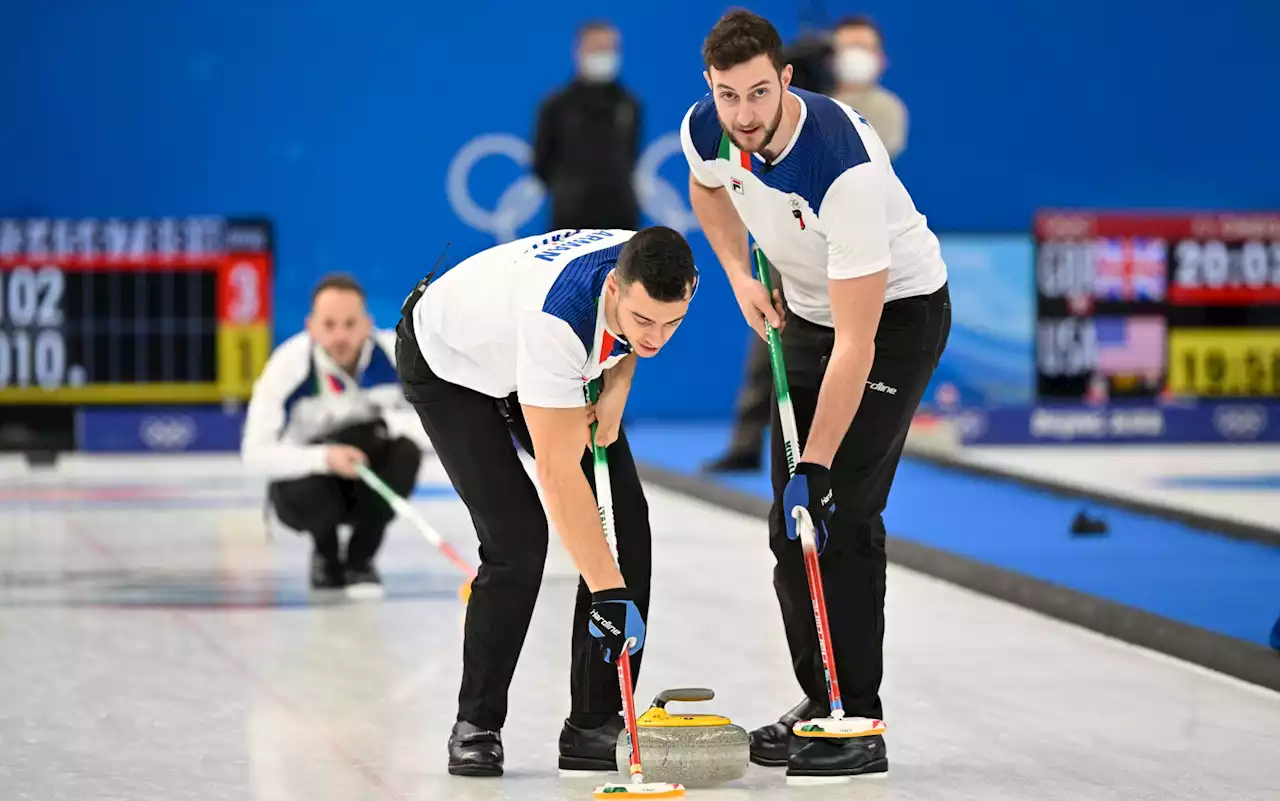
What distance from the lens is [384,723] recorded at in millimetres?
4059

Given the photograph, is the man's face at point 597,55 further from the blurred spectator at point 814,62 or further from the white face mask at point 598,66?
the blurred spectator at point 814,62

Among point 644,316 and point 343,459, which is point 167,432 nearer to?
point 343,459

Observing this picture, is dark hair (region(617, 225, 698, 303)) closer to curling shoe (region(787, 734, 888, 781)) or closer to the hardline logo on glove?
the hardline logo on glove

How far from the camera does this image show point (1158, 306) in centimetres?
1012

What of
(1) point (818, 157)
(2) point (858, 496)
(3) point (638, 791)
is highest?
(1) point (818, 157)

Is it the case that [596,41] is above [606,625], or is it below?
above

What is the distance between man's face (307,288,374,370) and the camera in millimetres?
5707

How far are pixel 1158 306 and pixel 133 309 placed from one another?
4.85 metres

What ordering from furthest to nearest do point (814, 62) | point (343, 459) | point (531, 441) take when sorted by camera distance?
point (814, 62) → point (343, 459) → point (531, 441)

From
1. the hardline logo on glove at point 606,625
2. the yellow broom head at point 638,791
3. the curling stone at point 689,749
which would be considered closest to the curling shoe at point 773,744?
the curling stone at point 689,749

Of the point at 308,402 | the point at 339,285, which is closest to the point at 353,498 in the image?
the point at 308,402

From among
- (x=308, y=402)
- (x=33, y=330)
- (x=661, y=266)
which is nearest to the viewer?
(x=661, y=266)

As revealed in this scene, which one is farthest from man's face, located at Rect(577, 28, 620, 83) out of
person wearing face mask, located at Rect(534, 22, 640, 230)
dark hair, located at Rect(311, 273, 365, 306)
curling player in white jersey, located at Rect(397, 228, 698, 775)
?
curling player in white jersey, located at Rect(397, 228, 698, 775)

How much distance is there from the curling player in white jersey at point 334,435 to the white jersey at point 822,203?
2.12 m
